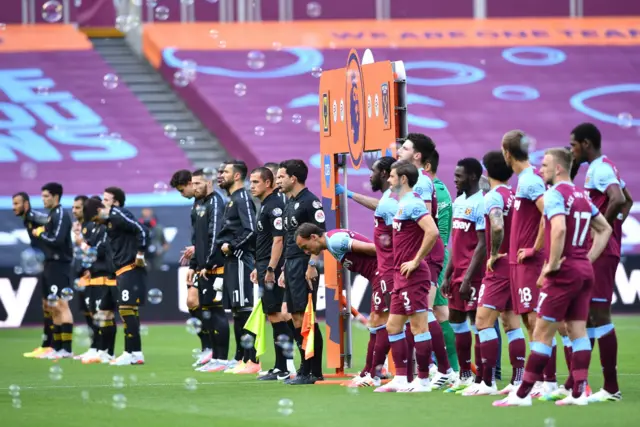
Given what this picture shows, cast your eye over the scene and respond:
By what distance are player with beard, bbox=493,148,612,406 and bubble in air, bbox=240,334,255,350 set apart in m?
4.70

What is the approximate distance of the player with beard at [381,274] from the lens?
36.6 ft

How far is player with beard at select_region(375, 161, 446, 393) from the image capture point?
1050 cm

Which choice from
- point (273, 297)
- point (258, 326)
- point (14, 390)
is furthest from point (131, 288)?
point (14, 390)

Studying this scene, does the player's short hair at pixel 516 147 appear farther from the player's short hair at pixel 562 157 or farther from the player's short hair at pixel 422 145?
the player's short hair at pixel 422 145

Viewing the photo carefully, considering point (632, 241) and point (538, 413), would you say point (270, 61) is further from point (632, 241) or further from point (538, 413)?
point (538, 413)

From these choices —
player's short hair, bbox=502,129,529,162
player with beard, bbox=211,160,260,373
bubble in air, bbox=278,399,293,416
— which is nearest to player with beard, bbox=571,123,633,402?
player's short hair, bbox=502,129,529,162

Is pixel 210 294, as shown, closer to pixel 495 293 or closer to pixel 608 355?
pixel 495 293

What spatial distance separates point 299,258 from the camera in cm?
1223

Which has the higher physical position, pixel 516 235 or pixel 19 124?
pixel 516 235

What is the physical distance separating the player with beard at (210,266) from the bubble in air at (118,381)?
51.3 inches

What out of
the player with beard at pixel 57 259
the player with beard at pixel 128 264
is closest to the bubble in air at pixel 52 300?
the player with beard at pixel 57 259

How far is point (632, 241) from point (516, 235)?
17089 millimetres

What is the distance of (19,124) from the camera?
28312 millimetres

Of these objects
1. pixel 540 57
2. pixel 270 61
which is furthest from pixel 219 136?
pixel 540 57
